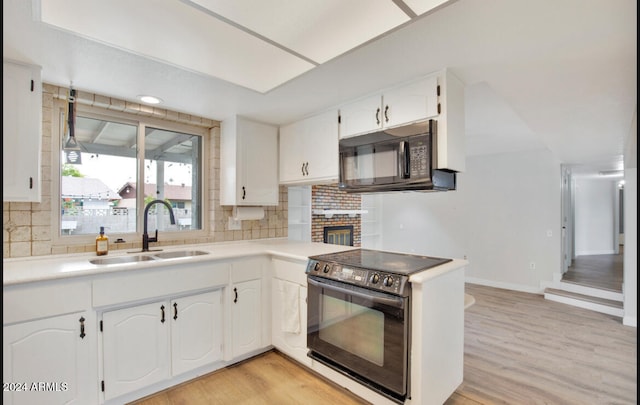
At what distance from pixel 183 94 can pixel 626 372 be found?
4.32 metres

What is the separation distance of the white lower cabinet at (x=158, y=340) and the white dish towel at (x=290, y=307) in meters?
0.52

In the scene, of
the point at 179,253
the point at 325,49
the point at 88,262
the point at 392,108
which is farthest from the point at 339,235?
the point at 325,49

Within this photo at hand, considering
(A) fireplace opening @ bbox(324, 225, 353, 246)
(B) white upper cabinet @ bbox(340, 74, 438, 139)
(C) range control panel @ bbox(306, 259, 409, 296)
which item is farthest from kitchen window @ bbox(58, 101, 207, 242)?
(A) fireplace opening @ bbox(324, 225, 353, 246)

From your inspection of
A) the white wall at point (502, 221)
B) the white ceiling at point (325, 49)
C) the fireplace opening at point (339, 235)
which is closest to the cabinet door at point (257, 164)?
the white ceiling at point (325, 49)

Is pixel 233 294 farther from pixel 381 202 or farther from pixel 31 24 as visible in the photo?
pixel 381 202

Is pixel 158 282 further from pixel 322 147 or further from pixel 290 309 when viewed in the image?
pixel 322 147

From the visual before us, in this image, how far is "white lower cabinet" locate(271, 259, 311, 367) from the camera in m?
2.54

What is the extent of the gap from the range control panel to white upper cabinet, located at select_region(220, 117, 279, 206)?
114 centimetres

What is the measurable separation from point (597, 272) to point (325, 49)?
691cm

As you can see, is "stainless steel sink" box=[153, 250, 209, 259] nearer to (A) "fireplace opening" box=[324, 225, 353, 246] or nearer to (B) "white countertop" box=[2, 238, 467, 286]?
(B) "white countertop" box=[2, 238, 467, 286]

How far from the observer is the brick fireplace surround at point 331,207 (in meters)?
5.53

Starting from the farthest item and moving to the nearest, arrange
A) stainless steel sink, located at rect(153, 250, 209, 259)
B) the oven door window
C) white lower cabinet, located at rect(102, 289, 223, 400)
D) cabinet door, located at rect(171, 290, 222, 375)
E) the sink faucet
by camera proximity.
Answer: stainless steel sink, located at rect(153, 250, 209, 259) < the sink faucet < cabinet door, located at rect(171, 290, 222, 375) < white lower cabinet, located at rect(102, 289, 223, 400) < the oven door window

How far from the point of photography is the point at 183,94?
8.28 ft

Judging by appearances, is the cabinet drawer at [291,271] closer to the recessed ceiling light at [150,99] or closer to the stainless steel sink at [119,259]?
the stainless steel sink at [119,259]
